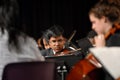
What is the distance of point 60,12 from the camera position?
307 inches

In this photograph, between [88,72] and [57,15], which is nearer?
[88,72]

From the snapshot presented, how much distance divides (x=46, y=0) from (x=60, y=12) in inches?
15.2

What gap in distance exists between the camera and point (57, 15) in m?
7.79

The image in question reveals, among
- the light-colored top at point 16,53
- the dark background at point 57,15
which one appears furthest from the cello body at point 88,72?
the dark background at point 57,15

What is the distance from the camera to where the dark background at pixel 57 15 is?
25.2 feet

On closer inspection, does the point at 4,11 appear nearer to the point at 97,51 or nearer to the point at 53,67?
the point at 53,67

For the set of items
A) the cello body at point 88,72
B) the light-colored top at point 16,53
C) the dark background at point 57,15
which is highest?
the dark background at point 57,15

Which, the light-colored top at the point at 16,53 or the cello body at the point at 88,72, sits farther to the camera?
the cello body at the point at 88,72

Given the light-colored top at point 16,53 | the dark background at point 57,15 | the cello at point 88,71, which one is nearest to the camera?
the light-colored top at point 16,53

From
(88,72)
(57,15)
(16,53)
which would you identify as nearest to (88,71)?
(88,72)

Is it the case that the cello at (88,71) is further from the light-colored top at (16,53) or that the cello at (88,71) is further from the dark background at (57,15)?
the dark background at (57,15)

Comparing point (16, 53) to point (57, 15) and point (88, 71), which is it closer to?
point (88, 71)

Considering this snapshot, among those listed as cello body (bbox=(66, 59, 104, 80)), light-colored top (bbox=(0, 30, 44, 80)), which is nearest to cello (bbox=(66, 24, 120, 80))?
cello body (bbox=(66, 59, 104, 80))

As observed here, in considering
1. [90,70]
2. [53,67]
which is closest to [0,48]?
[53,67]
